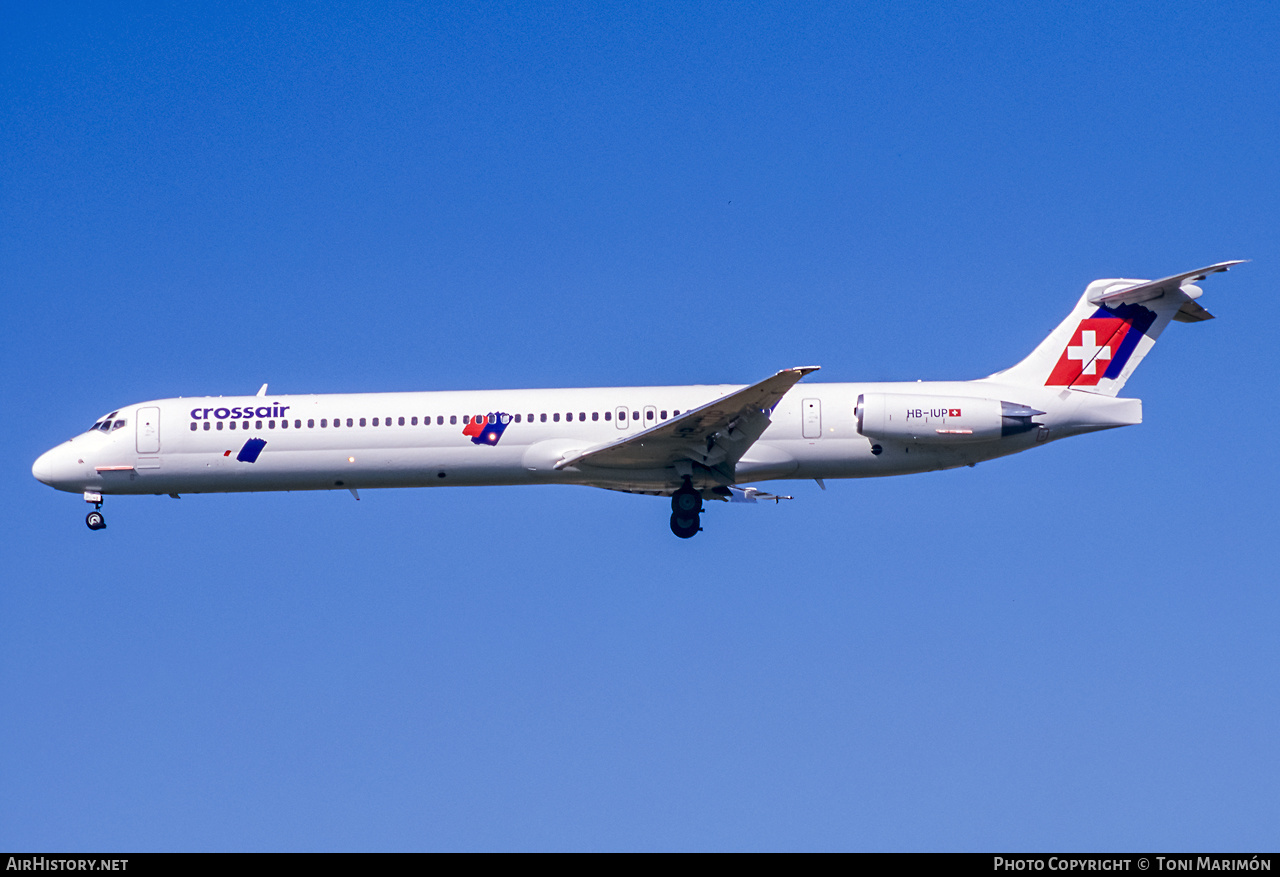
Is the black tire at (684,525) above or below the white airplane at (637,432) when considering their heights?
below

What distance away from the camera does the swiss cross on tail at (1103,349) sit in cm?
2997

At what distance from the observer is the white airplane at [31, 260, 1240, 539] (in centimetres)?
2878

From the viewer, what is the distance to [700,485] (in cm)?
2983

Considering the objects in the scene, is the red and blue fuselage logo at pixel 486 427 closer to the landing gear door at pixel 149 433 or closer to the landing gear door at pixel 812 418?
the landing gear door at pixel 812 418

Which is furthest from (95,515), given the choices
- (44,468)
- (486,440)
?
(486,440)

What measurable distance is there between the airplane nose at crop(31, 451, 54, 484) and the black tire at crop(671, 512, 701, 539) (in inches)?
550

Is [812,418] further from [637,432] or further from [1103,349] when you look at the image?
[1103,349]

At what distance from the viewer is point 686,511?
29.5 metres

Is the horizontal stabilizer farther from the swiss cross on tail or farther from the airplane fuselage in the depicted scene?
the airplane fuselage

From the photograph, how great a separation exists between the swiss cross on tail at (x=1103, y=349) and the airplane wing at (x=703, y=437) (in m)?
6.65

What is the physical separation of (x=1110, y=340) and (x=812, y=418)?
6.87 m

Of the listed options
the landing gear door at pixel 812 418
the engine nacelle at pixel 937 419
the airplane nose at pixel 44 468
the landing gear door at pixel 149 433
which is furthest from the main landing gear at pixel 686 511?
the airplane nose at pixel 44 468
